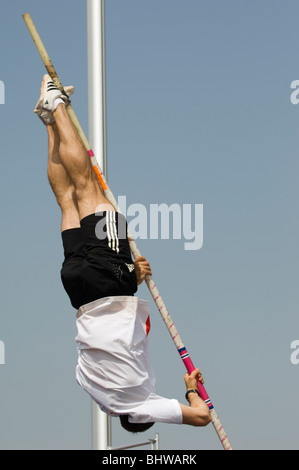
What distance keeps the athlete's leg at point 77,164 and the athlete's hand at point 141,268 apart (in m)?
0.31

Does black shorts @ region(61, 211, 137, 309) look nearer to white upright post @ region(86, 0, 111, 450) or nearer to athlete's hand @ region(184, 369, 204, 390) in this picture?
athlete's hand @ region(184, 369, 204, 390)

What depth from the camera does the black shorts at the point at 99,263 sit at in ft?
10.3

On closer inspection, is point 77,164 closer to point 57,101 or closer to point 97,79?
point 57,101

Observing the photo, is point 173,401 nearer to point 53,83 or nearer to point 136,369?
point 136,369

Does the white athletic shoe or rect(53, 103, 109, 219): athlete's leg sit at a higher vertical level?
the white athletic shoe

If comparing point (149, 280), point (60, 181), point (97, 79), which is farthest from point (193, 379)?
point (97, 79)

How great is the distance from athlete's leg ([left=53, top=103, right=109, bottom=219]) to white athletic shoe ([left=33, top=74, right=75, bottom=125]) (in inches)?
1.6

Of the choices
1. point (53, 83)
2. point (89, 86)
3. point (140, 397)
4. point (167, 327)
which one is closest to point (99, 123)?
point (89, 86)

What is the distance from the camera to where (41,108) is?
333cm

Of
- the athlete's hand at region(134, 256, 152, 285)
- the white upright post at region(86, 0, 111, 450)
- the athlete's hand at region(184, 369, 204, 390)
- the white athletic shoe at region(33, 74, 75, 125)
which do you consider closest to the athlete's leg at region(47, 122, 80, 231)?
the white athletic shoe at region(33, 74, 75, 125)

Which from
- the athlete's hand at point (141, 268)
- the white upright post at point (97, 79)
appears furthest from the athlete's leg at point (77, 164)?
the white upright post at point (97, 79)

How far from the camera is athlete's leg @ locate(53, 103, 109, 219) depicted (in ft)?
10.6

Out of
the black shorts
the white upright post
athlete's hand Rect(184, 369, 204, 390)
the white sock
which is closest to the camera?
the black shorts
